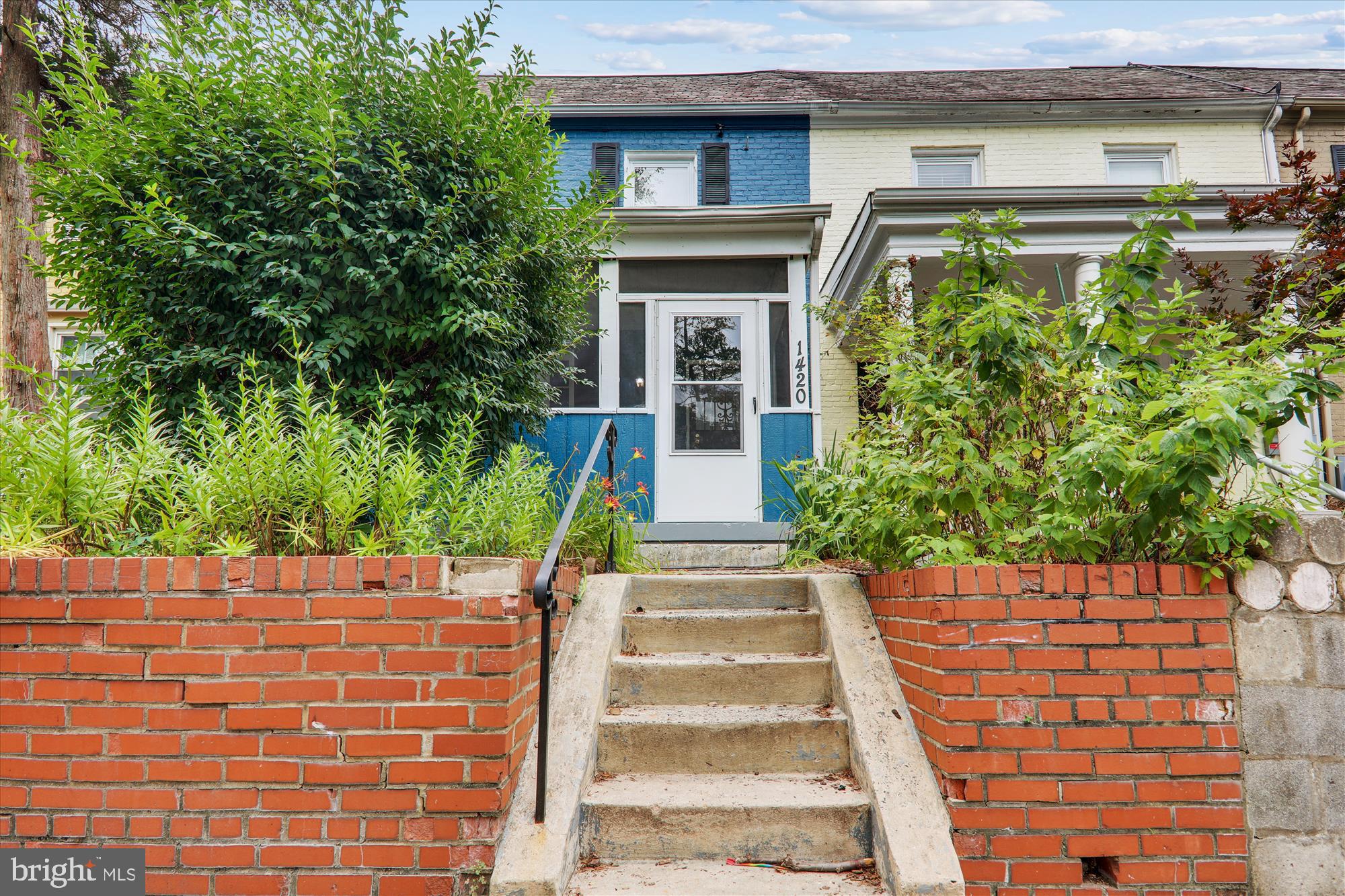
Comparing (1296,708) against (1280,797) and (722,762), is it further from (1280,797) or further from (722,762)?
(722,762)

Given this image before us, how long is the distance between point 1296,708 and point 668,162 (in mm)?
8324

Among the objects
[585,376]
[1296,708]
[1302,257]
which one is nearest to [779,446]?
[585,376]

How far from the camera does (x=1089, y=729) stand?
95.3 inches

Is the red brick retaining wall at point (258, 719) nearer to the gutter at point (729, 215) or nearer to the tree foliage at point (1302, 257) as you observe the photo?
the tree foliage at point (1302, 257)

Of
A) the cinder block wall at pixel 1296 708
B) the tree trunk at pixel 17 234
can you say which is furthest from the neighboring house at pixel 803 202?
the tree trunk at pixel 17 234

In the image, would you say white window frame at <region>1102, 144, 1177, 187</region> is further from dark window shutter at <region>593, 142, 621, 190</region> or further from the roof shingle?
dark window shutter at <region>593, 142, 621, 190</region>

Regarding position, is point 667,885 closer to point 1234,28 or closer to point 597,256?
point 597,256

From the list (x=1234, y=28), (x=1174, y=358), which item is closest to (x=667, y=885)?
(x=1174, y=358)

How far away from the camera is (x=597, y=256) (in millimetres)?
4953

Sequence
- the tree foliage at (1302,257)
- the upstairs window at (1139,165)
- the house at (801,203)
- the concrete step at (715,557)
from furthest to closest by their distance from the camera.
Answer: the upstairs window at (1139,165) < the house at (801,203) < the concrete step at (715,557) < the tree foliage at (1302,257)

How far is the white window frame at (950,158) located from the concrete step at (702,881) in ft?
28.0

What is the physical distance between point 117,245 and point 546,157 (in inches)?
82.3

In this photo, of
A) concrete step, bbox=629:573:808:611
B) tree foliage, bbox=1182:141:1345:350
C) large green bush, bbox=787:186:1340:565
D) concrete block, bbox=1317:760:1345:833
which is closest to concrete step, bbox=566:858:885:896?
large green bush, bbox=787:186:1340:565

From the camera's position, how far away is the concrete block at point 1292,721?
245 cm
